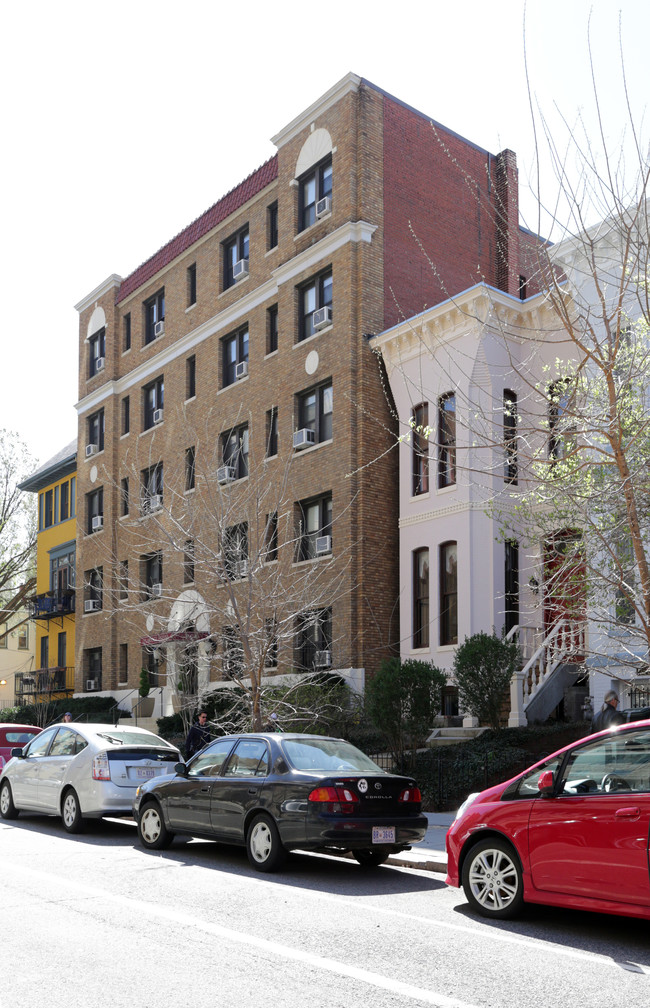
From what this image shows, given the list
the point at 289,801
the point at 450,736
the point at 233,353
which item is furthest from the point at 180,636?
the point at 289,801

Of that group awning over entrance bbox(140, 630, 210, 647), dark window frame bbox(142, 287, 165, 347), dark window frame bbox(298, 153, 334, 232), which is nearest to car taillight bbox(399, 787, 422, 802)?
awning over entrance bbox(140, 630, 210, 647)

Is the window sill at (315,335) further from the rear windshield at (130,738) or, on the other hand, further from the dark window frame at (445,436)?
the rear windshield at (130,738)

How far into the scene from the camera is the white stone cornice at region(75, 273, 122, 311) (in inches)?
1459

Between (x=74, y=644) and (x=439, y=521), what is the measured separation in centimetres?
2117

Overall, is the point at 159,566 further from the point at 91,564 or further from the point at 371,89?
the point at 371,89

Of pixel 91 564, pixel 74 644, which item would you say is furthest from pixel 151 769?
pixel 74 644

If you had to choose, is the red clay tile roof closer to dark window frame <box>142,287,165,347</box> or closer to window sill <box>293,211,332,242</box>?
dark window frame <box>142,287,165,347</box>

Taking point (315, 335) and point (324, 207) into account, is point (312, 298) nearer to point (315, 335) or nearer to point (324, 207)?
point (315, 335)

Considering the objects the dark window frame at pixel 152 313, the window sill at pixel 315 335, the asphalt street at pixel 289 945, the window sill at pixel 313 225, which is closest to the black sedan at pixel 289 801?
the asphalt street at pixel 289 945

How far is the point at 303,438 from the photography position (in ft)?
84.0

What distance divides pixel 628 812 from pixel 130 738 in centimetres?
898

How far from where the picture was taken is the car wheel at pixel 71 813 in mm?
14203

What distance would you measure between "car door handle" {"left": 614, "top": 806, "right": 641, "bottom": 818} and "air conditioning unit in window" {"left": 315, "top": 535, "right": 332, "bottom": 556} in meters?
17.3

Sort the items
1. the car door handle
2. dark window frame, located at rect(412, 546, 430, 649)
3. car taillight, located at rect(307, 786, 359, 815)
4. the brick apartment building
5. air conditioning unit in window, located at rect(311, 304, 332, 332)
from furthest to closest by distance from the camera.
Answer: air conditioning unit in window, located at rect(311, 304, 332, 332) < the brick apartment building < dark window frame, located at rect(412, 546, 430, 649) < car taillight, located at rect(307, 786, 359, 815) < the car door handle
